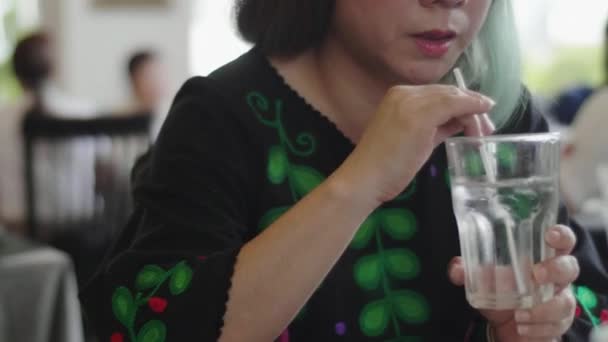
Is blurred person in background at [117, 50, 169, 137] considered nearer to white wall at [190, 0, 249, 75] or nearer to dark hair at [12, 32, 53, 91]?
dark hair at [12, 32, 53, 91]

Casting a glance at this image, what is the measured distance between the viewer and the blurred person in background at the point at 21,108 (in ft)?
13.0

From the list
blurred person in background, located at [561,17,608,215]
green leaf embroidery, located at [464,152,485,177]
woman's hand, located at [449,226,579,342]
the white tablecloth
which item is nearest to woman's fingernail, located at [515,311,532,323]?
woman's hand, located at [449,226,579,342]

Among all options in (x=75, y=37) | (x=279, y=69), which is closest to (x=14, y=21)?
(x=75, y=37)

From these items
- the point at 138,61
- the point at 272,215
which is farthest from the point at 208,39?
the point at 272,215

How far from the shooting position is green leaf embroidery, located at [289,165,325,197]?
3.75ft

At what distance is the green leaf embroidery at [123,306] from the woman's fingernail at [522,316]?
1.26 ft

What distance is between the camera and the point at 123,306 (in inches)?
41.1

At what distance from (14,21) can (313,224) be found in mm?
6178

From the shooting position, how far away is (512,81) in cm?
122

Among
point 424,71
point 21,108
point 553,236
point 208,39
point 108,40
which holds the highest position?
point 424,71

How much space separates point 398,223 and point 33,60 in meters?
3.24

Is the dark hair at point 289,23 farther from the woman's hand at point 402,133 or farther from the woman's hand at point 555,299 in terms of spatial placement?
the woman's hand at point 555,299

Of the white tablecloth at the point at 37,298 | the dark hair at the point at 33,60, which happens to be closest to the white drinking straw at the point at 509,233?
the white tablecloth at the point at 37,298

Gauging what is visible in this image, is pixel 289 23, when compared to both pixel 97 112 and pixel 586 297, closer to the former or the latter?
pixel 586 297
